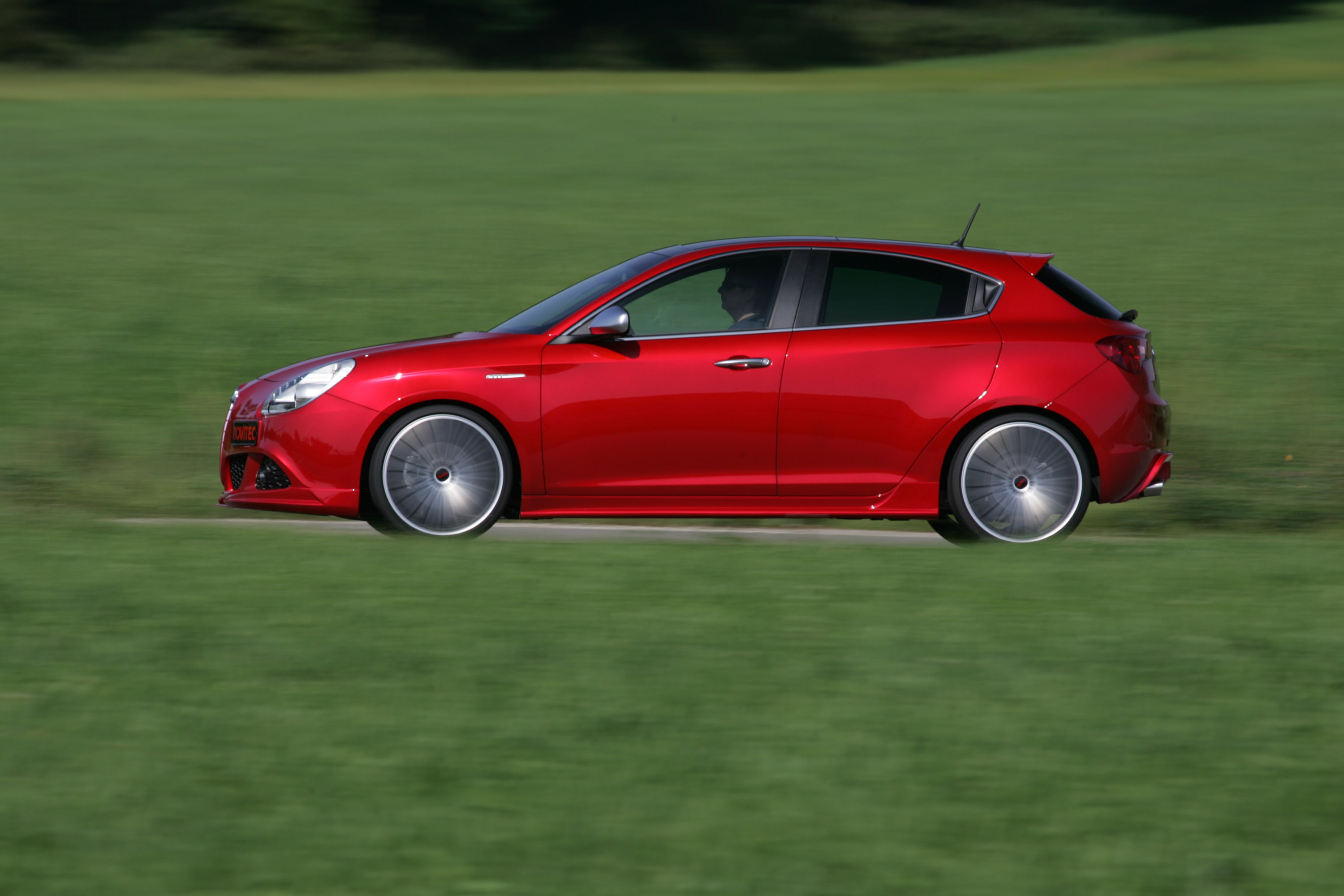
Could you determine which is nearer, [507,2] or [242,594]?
[242,594]

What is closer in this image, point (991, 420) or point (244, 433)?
point (991, 420)

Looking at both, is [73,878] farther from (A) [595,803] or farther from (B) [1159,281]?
(B) [1159,281]

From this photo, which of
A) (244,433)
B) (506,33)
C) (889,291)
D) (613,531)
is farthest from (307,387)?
(506,33)

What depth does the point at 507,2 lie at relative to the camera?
40562 millimetres

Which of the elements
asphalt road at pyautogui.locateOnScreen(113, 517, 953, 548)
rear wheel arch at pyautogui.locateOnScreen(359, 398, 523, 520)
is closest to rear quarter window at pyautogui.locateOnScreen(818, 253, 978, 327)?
asphalt road at pyautogui.locateOnScreen(113, 517, 953, 548)

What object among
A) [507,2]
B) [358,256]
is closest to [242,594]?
[358,256]

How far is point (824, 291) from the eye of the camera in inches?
305

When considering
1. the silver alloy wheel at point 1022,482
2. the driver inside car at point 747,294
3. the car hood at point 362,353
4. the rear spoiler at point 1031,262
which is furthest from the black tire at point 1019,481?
the car hood at point 362,353

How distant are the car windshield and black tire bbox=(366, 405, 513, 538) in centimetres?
62

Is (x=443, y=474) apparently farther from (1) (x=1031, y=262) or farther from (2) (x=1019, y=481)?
(1) (x=1031, y=262)

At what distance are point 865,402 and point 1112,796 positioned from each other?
3765mm

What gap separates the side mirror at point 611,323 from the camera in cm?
739

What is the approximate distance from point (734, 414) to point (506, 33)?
3463cm

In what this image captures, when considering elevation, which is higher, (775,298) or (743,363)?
(775,298)
